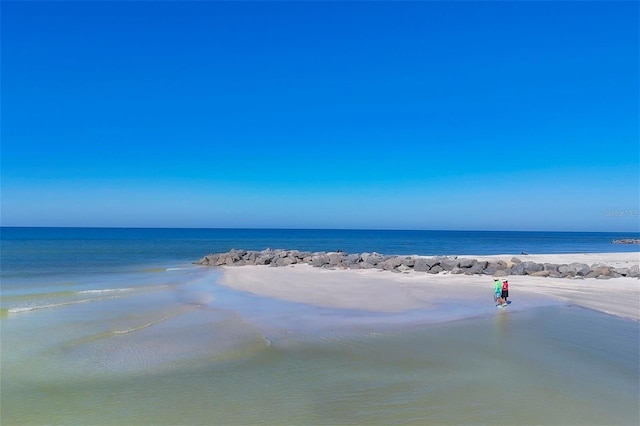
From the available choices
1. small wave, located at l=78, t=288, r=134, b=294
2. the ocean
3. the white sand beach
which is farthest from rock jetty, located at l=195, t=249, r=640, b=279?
small wave, located at l=78, t=288, r=134, b=294

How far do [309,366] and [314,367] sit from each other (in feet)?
0.42

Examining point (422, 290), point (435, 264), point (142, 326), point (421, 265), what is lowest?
point (142, 326)

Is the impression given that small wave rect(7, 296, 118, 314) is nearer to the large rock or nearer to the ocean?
the ocean

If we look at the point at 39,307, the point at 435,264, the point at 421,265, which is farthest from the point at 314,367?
the point at 421,265

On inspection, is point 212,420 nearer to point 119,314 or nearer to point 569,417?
point 569,417

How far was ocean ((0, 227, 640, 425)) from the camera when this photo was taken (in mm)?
7203

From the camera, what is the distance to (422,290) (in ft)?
69.2

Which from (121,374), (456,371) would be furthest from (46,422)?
(456,371)

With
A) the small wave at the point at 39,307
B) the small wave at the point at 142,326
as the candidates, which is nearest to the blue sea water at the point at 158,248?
the small wave at the point at 39,307

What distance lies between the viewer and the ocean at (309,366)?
720 centimetres

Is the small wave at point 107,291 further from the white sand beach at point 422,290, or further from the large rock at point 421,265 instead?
the large rock at point 421,265

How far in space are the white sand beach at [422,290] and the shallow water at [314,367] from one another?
1997mm

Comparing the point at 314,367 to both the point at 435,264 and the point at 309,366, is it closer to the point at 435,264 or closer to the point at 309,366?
the point at 309,366

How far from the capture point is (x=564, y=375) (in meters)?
8.84
